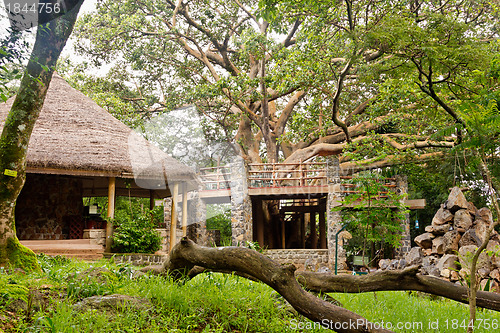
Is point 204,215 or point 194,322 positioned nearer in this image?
point 194,322

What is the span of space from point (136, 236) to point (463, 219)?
8300 millimetres

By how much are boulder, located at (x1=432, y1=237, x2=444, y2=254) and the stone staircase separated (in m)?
8.46

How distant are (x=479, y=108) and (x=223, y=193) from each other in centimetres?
1252

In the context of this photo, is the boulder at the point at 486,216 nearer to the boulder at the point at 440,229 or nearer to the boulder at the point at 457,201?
the boulder at the point at 457,201

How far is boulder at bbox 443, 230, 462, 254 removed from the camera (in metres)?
9.58

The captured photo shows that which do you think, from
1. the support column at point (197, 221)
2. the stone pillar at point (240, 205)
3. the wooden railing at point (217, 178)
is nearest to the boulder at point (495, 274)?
the stone pillar at point (240, 205)

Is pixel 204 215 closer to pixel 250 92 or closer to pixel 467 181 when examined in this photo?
pixel 250 92

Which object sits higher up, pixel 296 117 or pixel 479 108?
pixel 296 117

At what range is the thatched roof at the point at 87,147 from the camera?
30.3ft

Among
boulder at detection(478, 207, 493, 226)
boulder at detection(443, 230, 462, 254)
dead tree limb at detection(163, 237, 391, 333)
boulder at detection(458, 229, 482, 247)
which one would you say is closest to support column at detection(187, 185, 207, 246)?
boulder at detection(443, 230, 462, 254)

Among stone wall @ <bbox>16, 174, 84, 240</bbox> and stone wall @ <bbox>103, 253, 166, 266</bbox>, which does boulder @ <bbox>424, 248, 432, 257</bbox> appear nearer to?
stone wall @ <bbox>103, 253, 166, 266</bbox>

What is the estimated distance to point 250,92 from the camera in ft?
44.6

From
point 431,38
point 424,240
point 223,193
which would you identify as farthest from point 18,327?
point 223,193

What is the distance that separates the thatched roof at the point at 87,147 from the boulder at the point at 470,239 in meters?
7.37
